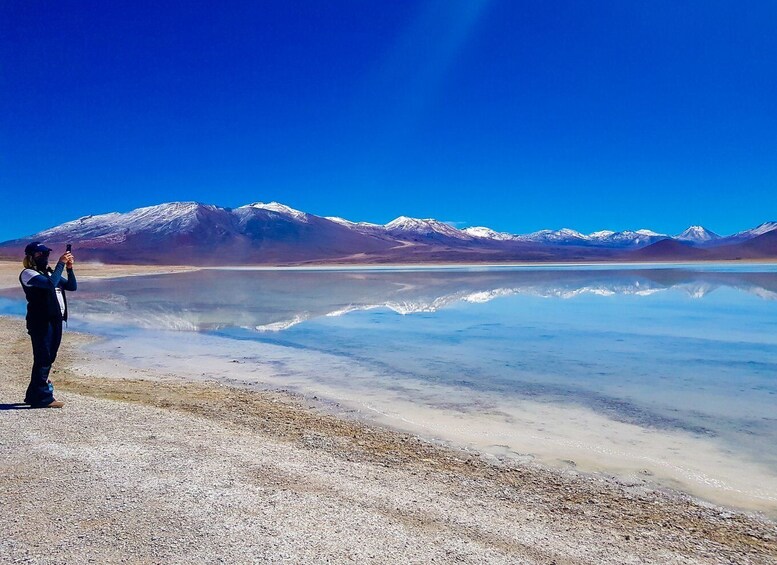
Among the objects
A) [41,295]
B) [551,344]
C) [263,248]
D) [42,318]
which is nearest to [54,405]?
[42,318]

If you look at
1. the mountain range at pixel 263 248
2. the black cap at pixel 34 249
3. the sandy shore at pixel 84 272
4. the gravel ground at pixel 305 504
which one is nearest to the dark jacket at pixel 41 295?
the black cap at pixel 34 249

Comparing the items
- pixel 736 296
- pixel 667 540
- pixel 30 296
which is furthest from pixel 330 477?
pixel 736 296

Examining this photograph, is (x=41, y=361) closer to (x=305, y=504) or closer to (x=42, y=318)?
(x=42, y=318)

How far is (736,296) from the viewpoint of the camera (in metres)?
22.0

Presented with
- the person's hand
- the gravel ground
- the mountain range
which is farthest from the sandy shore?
the mountain range

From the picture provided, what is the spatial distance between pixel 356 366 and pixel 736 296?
61.2 ft

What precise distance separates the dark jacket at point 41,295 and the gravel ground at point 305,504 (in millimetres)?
938

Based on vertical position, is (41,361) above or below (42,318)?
below

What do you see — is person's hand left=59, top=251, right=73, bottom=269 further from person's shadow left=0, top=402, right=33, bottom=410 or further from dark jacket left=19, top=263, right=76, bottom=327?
person's shadow left=0, top=402, right=33, bottom=410

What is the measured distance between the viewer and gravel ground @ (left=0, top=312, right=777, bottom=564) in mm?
3162

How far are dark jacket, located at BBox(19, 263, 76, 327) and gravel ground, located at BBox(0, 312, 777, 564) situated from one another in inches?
36.9

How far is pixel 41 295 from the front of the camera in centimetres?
572

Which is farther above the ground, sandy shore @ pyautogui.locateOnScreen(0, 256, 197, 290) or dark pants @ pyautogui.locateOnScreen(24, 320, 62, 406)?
sandy shore @ pyautogui.locateOnScreen(0, 256, 197, 290)

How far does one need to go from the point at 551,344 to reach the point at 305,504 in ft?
28.1
